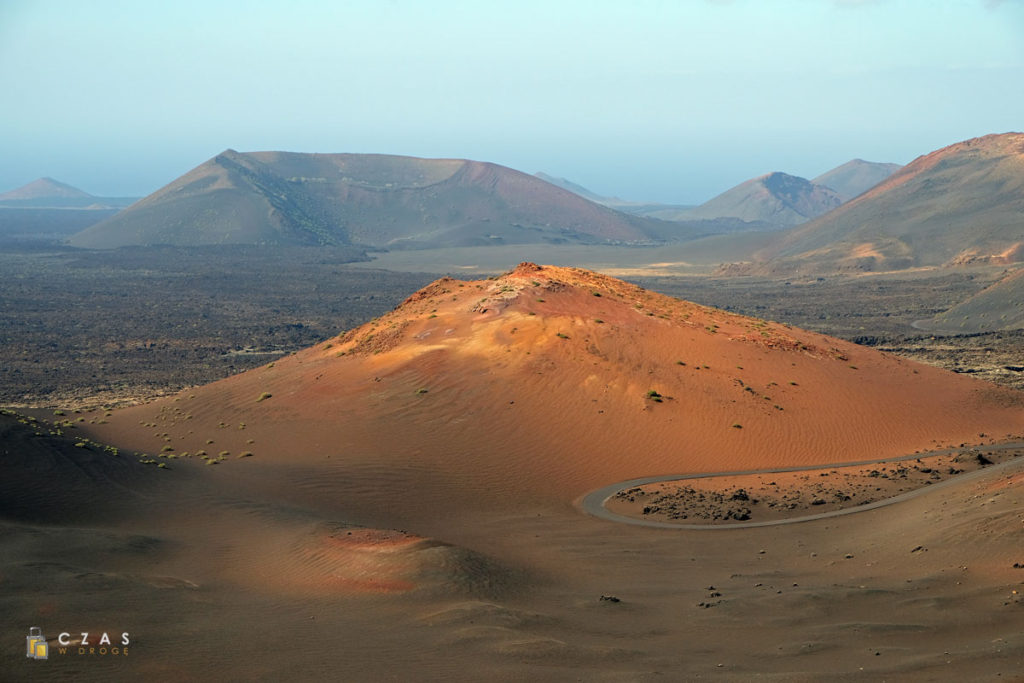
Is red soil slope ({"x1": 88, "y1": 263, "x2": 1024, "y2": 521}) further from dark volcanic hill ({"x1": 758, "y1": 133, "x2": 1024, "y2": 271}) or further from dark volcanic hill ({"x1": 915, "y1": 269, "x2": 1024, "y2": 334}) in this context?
dark volcanic hill ({"x1": 758, "y1": 133, "x2": 1024, "y2": 271})

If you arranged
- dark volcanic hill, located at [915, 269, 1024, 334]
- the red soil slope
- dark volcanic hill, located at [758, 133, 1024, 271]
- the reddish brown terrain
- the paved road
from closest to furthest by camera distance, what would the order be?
the reddish brown terrain < the paved road < the red soil slope < dark volcanic hill, located at [915, 269, 1024, 334] < dark volcanic hill, located at [758, 133, 1024, 271]

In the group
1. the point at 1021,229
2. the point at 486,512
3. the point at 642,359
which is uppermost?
the point at 1021,229

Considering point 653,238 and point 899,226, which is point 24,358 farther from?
point 653,238

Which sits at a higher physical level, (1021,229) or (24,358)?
(1021,229)

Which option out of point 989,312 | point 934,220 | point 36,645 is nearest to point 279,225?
point 934,220

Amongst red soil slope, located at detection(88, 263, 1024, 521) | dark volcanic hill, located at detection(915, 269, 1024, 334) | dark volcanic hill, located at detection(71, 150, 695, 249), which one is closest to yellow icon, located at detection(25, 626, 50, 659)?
red soil slope, located at detection(88, 263, 1024, 521)

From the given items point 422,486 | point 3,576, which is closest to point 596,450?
point 422,486

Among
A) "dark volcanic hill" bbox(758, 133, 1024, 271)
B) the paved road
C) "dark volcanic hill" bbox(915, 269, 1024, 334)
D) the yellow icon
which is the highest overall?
"dark volcanic hill" bbox(758, 133, 1024, 271)
